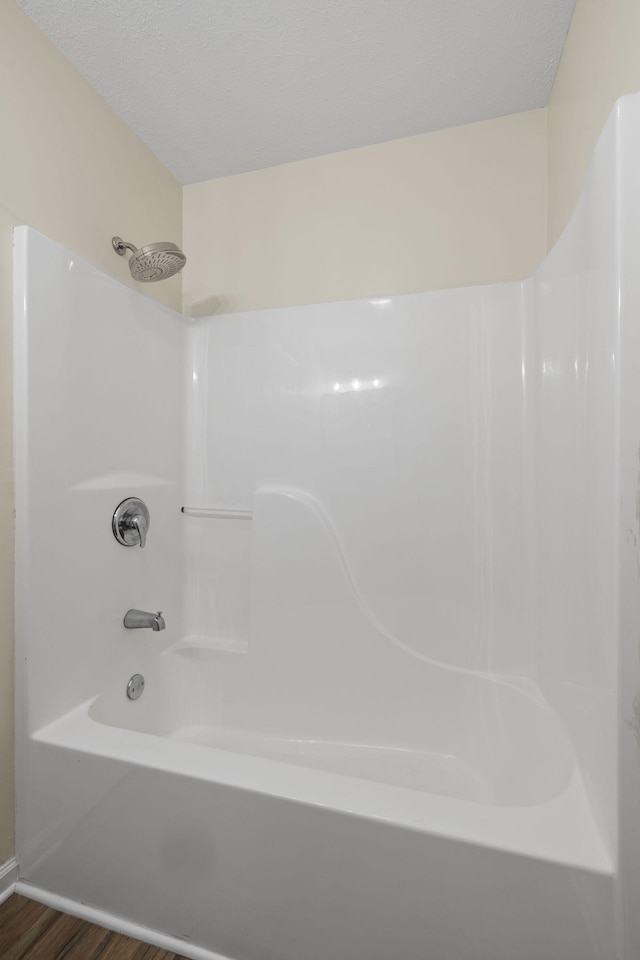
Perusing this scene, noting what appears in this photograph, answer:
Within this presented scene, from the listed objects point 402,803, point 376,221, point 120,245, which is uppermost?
point 376,221

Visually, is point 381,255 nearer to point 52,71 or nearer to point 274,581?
point 52,71

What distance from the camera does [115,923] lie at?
111 cm

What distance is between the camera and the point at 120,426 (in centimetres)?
154

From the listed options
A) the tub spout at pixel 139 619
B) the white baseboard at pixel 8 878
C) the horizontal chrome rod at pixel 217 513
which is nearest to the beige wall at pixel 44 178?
the white baseboard at pixel 8 878

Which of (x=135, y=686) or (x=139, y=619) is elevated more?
(x=139, y=619)

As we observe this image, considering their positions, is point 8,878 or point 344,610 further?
point 344,610

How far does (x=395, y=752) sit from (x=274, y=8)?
2.35 m

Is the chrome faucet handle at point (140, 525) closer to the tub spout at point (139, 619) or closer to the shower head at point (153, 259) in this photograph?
the tub spout at point (139, 619)

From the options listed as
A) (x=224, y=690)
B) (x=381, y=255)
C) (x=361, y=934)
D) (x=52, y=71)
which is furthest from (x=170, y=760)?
(x=52, y=71)

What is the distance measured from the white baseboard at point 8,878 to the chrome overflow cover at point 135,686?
18.8 inches

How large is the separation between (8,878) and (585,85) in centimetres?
262

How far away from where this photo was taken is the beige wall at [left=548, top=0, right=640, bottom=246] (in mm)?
899

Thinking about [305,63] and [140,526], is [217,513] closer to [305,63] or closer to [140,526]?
[140,526]

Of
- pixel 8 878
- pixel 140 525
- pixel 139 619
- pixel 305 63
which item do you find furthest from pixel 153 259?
pixel 8 878
